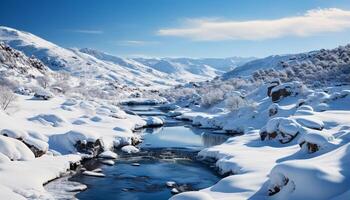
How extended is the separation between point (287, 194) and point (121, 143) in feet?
120

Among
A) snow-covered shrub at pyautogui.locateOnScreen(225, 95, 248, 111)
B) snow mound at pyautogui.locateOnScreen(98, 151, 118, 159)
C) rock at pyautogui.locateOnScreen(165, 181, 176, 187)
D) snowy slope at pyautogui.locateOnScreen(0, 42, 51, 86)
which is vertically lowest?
rock at pyautogui.locateOnScreen(165, 181, 176, 187)

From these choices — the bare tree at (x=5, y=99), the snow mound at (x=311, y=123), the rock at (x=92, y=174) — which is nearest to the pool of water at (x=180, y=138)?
the snow mound at (x=311, y=123)

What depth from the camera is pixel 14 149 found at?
40250 mm

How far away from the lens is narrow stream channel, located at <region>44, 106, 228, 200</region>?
35812 mm

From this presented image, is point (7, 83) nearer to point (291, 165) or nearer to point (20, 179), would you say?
point (20, 179)

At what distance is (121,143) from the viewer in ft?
195

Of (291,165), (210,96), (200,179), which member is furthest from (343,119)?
(210,96)

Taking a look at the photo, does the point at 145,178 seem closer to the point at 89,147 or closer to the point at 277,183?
the point at 89,147

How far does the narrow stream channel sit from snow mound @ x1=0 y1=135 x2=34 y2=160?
16.7 feet

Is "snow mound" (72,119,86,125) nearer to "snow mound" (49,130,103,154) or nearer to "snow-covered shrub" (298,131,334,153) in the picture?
"snow mound" (49,130,103,154)

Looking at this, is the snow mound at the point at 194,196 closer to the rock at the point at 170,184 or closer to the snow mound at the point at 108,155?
the rock at the point at 170,184

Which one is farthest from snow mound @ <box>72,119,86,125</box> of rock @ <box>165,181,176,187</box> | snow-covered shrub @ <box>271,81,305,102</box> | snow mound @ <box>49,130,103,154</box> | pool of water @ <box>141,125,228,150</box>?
snow-covered shrub @ <box>271,81,305,102</box>

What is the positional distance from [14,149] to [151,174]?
13.1 meters

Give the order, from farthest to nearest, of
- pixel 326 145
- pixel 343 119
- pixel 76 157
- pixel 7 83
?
pixel 7 83 → pixel 343 119 → pixel 76 157 → pixel 326 145
